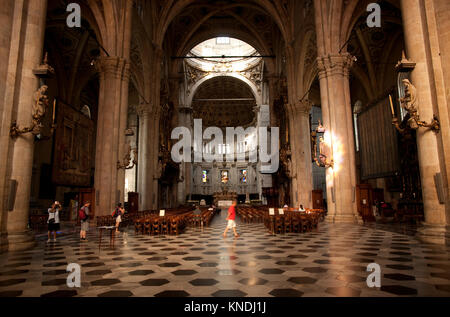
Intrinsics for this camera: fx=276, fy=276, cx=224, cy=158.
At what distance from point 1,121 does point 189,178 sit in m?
34.8

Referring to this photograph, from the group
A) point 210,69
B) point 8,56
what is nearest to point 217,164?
point 210,69

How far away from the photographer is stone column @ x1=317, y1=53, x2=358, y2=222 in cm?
1345

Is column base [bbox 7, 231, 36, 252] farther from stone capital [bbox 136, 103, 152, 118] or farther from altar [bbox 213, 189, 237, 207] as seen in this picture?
altar [bbox 213, 189, 237, 207]

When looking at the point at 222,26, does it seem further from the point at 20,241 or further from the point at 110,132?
the point at 20,241

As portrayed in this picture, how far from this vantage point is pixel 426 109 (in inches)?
295

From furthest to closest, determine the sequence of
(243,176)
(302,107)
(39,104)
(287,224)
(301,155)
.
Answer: (243,176), (302,107), (301,155), (287,224), (39,104)

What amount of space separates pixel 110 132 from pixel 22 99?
689 centimetres

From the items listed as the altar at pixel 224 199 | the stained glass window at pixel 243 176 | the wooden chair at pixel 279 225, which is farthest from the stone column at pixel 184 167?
the wooden chair at pixel 279 225

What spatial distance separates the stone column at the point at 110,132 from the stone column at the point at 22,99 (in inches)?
247

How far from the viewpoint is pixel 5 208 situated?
7.06 metres

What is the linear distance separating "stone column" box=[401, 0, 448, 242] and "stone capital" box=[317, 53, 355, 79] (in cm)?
655

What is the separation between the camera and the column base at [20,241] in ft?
22.9

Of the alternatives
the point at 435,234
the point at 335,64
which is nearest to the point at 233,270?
the point at 435,234
